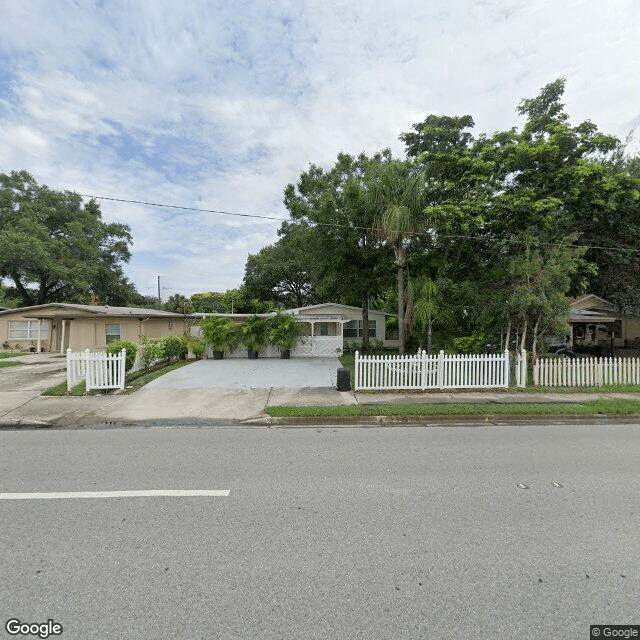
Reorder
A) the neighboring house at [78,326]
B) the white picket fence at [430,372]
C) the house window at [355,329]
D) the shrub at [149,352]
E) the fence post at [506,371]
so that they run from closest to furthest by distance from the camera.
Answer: the white picket fence at [430,372] → the fence post at [506,371] → the shrub at [149,352] → the neighboring house at [78,326] → the house window at [355,329]

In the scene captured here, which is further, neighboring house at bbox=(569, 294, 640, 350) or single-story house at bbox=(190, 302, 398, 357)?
neighboring house at bbox=(569, 294, 640, 350)

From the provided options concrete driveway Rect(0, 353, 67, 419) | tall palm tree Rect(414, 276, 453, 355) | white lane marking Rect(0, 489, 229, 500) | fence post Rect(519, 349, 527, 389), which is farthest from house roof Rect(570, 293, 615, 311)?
concrete driveway Rect(0, 353, 67, 419)

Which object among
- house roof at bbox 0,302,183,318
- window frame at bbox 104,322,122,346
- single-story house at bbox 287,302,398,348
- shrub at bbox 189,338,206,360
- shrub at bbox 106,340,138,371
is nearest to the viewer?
shrub at bbox 106,340,138,371

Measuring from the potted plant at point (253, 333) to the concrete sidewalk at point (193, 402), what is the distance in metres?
7.96

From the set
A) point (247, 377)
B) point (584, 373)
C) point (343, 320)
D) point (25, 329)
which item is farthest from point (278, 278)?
point (584, 373)

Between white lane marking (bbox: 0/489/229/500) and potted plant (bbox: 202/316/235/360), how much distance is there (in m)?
13.5

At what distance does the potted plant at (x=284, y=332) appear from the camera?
17.5 m

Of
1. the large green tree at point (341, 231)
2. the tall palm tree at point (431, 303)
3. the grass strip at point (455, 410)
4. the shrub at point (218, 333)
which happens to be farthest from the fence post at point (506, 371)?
the shrub at point (218, 333)

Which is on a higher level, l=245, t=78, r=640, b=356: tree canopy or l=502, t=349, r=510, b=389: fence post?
l=245, t=78, r=640, b=356: tree canopy

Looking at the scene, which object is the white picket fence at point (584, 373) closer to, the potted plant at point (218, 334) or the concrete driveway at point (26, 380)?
the potted plant at point (218, 334)

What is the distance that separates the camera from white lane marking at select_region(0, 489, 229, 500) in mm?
3734

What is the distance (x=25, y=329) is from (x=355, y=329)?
68.2 feet

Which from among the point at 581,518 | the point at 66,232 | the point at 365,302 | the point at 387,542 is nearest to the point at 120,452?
the point at 387,542

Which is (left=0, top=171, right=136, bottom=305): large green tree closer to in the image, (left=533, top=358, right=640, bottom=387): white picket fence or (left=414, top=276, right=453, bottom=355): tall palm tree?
Answer: (left=414, top=276, right=453, bottom=355): tall palm tree
